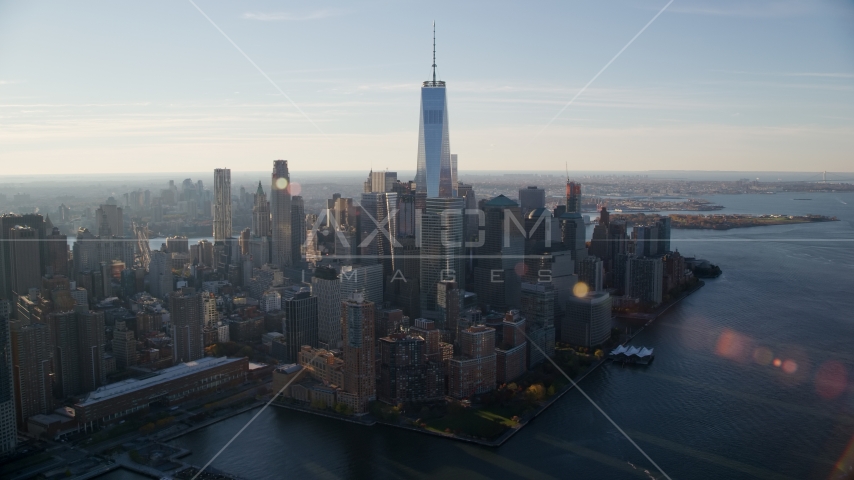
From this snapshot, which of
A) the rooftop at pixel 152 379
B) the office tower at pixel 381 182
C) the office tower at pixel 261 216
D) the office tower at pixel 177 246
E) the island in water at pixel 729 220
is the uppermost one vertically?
the office tower at pixel 381 182

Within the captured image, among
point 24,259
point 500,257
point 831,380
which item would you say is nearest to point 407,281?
point 500,257

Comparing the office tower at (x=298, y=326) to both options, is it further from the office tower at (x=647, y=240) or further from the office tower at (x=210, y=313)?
the office tower at (x=647, y=240)

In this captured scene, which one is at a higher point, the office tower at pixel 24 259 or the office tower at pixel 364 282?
the office tower at pixel 24 259

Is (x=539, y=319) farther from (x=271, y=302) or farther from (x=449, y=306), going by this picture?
(x=271, y=302)

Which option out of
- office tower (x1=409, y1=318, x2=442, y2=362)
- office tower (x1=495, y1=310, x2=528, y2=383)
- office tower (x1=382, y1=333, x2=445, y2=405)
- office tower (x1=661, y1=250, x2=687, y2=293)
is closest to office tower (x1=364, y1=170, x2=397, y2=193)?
office tower (x1=661, y1=250, x2=687, y2=293)

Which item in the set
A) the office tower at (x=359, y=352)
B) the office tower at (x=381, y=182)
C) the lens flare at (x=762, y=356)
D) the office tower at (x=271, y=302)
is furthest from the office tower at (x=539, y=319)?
the office tower at (x=381, y=182)

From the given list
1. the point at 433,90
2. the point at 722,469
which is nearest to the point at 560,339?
the point at 722,469

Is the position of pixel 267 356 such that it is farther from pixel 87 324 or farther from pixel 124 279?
pixel 124 279
